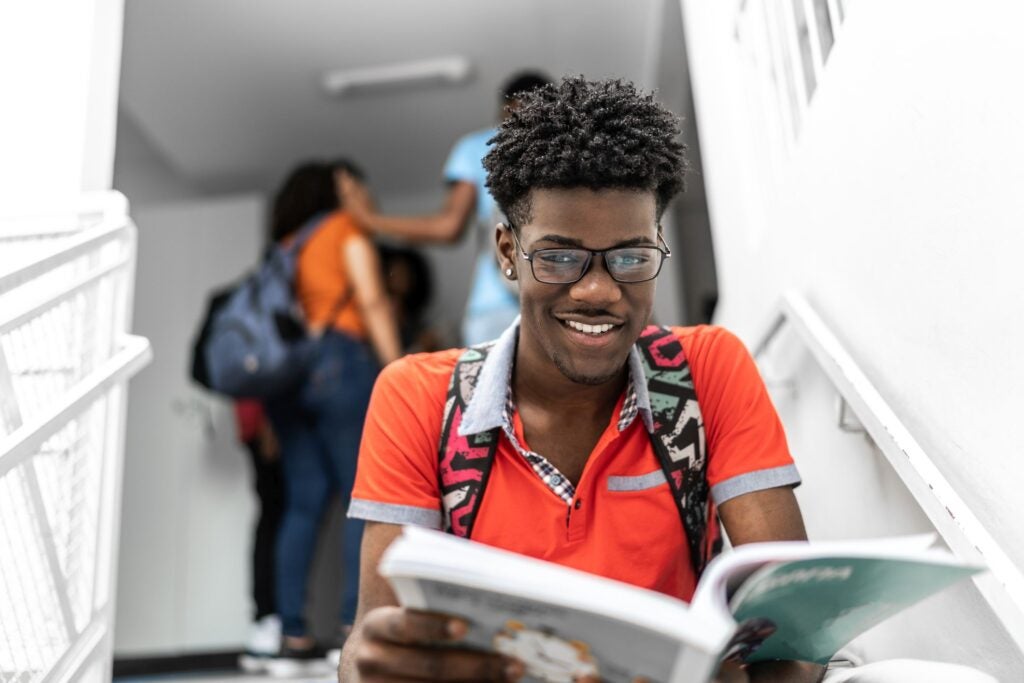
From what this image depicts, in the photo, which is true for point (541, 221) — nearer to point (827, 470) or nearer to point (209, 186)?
point (827, 470)

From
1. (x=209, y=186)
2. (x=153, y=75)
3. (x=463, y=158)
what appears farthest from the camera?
(x=209, y=186)

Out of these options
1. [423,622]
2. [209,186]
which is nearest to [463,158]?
[423,622]

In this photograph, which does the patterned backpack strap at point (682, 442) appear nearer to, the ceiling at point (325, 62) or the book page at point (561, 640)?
the book page at point (561, 640)

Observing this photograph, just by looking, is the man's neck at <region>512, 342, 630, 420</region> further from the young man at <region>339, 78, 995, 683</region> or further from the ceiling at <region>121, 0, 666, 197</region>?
the ceiling at <region>121, 0, 666, 197</region>

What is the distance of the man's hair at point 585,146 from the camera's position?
1328 mm

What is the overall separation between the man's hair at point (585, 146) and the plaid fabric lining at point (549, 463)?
0.98 feet

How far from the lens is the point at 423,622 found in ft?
3.02

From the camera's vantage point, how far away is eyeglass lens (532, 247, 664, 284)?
132 centimetres

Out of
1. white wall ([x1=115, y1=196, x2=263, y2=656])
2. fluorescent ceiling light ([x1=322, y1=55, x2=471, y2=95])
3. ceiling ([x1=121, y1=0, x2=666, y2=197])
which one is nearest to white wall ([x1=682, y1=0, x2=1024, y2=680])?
ceiling ([x1=121, y1=0, x2=666, y2=197])

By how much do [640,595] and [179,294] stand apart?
4310 millimetres

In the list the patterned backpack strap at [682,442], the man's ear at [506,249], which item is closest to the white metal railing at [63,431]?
the man's ear at [506,249]

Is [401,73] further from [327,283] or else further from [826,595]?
[826,595]

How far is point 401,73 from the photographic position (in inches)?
158

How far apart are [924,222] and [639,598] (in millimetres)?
828
